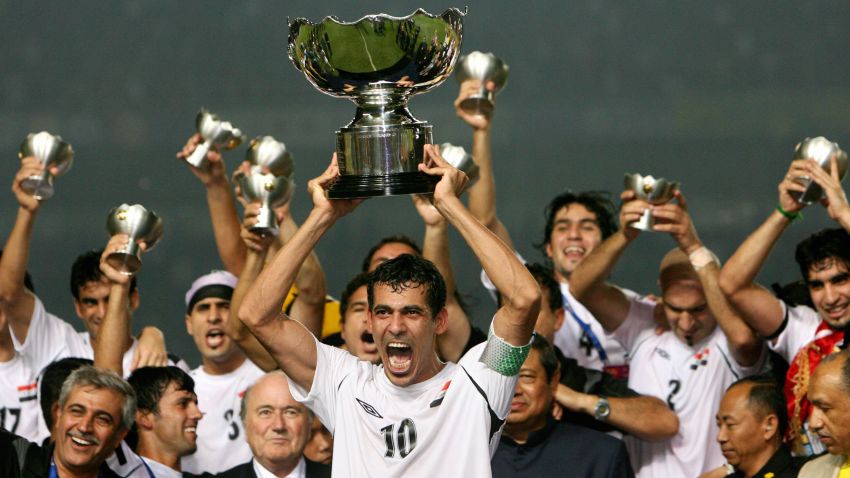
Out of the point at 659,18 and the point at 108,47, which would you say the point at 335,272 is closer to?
the point at 108,47

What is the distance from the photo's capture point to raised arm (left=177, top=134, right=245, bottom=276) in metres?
5.03

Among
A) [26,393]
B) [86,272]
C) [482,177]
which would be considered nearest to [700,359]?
[482,177]

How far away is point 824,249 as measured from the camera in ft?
13.9

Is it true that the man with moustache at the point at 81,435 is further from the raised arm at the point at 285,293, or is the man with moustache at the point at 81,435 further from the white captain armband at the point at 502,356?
the white captain armband at the point at 502,356

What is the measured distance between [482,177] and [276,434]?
4.44 feet

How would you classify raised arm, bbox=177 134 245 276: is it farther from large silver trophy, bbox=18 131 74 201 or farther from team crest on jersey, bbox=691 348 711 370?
team crest on jersey, bbox=691 348 711 370

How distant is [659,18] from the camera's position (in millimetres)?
6551

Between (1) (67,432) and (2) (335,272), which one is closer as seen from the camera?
(1) (67,432)

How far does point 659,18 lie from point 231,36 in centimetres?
202

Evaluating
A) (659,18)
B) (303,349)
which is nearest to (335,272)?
(659,18)

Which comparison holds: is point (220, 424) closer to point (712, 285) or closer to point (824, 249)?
point (712, 285)

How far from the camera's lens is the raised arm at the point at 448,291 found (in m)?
4.48

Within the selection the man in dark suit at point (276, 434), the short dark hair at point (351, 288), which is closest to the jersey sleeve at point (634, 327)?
the short dark hair at point (351, 288)

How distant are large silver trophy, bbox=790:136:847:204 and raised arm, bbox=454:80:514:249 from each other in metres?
1.07
